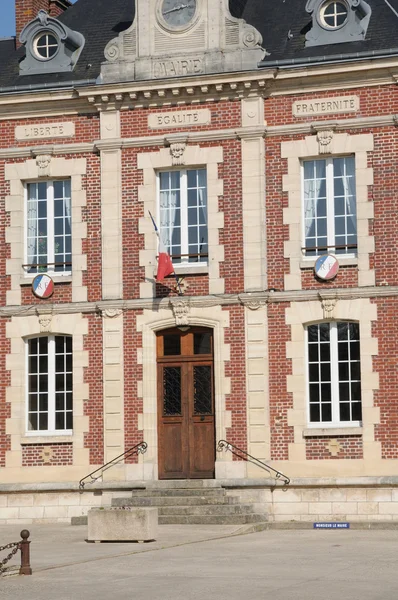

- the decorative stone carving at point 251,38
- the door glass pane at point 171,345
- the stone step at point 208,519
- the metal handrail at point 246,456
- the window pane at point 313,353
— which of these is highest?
the decorative stone carving at point 251,38

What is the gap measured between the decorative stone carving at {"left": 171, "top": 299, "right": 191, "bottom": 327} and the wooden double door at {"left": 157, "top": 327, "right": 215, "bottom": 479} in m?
0.32

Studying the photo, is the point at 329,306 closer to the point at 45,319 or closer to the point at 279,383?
the point at 279,383

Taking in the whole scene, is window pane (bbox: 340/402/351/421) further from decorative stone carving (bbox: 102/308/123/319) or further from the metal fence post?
the metal fence post

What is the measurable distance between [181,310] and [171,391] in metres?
1.55

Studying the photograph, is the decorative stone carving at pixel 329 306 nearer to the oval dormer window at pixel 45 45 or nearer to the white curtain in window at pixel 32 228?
the white curtain in window at pixel 32 228

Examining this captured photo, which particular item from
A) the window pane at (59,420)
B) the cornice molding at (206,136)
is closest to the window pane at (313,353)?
the cornice molding at (206,136)

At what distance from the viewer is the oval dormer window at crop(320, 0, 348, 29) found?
2359cm

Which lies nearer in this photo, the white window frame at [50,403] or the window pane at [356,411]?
the window pane at [356,411]

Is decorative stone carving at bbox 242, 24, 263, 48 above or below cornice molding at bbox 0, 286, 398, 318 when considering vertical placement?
above

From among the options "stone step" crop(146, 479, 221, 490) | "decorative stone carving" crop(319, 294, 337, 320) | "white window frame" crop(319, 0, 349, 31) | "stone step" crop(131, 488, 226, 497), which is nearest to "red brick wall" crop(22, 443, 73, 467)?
"stone step" crop(131, 488, 226, 497)

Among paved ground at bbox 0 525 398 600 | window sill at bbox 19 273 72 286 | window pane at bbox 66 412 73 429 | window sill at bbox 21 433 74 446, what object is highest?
window sill at bbox 19 273 72 286

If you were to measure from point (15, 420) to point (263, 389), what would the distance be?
15.6 ft

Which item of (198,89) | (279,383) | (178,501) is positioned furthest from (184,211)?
(178,501)

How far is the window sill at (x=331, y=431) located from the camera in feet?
73.0
